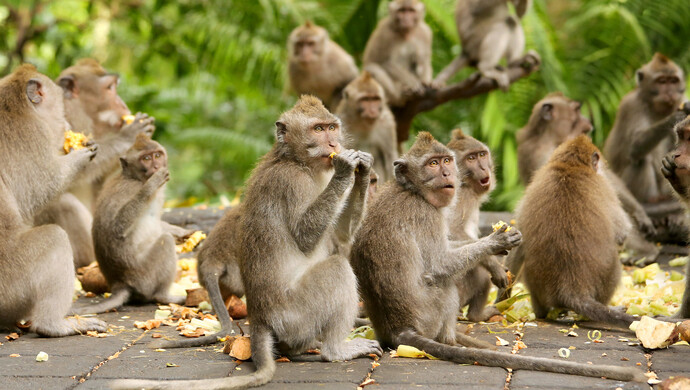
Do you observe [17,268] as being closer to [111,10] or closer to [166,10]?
[111,10]

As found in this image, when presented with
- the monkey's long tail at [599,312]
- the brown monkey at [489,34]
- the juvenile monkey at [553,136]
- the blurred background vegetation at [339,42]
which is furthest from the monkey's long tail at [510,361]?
the blurred background vegetation at [339,42]

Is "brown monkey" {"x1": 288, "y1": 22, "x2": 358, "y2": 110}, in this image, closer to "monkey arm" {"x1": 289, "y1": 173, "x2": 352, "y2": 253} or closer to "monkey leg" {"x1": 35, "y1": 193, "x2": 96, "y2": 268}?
"monkey leg" {"x1": 35, "y1": 193, "x2": 96, "y2": 268}

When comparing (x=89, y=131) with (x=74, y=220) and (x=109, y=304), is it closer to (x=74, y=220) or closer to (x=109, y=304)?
(x=74, y=220)

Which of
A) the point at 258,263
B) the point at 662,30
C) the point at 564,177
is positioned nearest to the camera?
the point at 258,263

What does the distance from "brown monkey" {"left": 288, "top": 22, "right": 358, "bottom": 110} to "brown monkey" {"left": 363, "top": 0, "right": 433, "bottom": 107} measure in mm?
365

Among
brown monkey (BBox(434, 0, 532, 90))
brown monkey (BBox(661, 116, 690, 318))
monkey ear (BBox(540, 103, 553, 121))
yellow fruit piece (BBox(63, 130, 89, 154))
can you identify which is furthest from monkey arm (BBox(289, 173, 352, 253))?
brown monkey (BBox(434, 0, 532, 90))

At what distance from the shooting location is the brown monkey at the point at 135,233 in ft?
20.9

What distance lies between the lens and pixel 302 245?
4.70m

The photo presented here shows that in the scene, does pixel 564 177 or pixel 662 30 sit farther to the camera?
pixel 662 30

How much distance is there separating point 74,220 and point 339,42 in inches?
280

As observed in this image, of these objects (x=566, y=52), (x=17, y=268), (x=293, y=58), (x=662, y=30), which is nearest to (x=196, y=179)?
(x=293, y=58)

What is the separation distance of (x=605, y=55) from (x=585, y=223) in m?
8.35

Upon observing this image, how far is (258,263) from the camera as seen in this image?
15.5 feet

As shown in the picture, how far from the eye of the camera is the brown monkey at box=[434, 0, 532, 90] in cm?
1066
